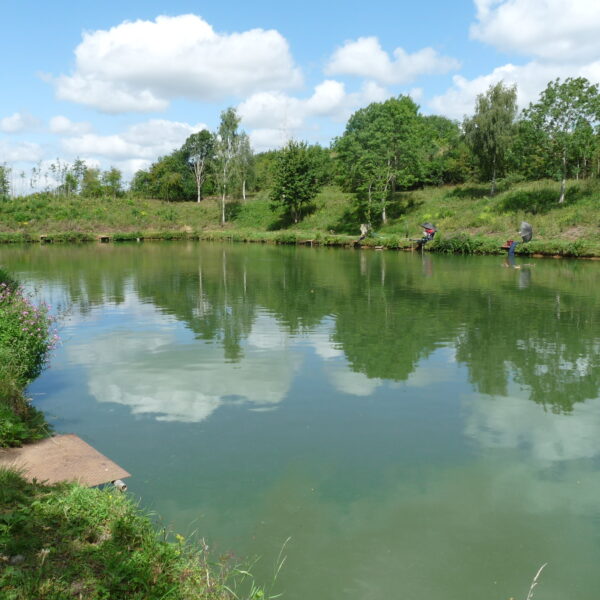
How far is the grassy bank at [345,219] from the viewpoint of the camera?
3916 cm

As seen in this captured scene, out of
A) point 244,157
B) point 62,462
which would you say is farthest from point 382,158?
point 62,462

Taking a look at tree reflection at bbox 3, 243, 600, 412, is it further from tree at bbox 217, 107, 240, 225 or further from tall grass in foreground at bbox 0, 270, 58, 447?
tree at bbox 217, 107, 240, 225

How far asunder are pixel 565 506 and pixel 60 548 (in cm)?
520

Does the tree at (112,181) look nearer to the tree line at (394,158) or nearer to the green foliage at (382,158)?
the tree line at (394,158)

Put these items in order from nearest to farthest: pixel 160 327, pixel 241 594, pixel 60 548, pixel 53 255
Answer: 1. pixel 60 548
2. pixel 241 594
3. pixel 160 327
4. pixel 53 255

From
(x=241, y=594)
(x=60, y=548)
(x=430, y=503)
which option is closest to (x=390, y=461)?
(x=430, y=503)

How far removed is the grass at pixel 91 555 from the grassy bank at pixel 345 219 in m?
35.4

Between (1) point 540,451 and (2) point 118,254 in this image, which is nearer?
(1) point 540,451

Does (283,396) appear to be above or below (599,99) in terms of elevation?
below

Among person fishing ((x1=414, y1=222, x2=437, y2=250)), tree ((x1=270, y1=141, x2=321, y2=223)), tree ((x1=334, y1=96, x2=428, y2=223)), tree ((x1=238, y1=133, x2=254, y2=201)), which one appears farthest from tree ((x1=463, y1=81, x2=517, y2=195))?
tree ((x1=238, y1=133, x2=254, y2=201))

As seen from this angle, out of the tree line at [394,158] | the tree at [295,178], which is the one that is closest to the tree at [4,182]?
the tree line at [394,158]

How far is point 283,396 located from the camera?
9844 millimetres

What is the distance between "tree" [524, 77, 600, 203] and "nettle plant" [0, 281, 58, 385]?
38801 millimetres

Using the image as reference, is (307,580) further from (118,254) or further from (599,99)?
(599,99)
